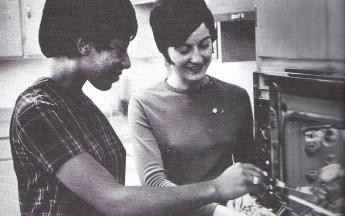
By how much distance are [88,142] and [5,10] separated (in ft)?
5.61

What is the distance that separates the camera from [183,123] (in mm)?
1077

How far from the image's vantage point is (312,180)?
29.8 inches

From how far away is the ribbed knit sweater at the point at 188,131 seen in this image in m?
1.06

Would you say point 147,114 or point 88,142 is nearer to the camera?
point 88,142

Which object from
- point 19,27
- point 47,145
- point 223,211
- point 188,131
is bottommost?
point 223,211

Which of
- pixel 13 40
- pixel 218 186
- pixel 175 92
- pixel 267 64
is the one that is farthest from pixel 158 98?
pixel 13 40

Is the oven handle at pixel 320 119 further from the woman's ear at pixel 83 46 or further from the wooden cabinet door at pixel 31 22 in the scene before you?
the wooden cabinet door at pixel 31 22

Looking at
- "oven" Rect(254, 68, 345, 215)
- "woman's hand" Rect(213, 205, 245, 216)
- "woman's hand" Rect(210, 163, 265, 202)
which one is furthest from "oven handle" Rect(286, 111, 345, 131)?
"woman's hand" Rect(213, 205, 245, 216)

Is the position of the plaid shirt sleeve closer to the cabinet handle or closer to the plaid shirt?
the plaid shirt

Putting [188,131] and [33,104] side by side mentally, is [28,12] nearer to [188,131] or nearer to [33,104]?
[188,131]

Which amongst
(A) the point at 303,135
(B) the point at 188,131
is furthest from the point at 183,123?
(A) the point at 303,135

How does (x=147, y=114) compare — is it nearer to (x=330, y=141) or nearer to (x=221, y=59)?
(x=221, y=59)

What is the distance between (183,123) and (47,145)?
449mm

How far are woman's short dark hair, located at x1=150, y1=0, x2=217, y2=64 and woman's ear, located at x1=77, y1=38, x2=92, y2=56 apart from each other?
0.33 m
